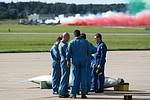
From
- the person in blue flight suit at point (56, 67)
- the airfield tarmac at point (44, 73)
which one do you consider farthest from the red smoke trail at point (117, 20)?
the person in blue flight suit at point (56, 67)

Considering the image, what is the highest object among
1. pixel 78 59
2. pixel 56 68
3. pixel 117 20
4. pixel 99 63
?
pixel 78 59

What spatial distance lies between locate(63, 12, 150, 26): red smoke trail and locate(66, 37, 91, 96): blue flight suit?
1991 inches

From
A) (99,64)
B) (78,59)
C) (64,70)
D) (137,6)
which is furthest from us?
(137,6)

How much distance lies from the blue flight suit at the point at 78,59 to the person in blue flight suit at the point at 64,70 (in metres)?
0.45

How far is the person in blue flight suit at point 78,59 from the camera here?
55.6ft

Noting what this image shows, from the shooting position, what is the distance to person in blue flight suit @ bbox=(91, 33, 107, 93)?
18734 mm

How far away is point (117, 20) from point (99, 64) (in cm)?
6184

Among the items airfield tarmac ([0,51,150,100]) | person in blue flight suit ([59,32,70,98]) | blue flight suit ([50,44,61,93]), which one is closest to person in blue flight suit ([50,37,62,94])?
blue flight suit ([50,44,61,93])

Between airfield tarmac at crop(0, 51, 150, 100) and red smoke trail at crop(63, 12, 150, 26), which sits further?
red smoke trail at crop(63, 12, 150, 26)

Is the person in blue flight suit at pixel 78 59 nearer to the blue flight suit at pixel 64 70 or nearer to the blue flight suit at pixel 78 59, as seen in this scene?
the blue flight suit at pixel 78 59

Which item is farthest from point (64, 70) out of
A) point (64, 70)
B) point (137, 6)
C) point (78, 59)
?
point (137, 6)

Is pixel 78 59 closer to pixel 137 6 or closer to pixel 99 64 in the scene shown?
pixel 99 64

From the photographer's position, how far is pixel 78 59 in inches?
667

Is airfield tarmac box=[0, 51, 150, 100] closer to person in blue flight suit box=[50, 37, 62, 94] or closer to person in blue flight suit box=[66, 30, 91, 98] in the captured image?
person in blue flight suit box=[50, 37, 62, 94]
